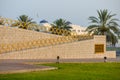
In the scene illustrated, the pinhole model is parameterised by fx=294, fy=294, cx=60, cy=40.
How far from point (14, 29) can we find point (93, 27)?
44.9 ft

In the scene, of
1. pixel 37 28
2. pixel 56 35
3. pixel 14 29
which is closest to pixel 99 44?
pixel 56 35

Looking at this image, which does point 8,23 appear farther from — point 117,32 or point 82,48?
point 117,32

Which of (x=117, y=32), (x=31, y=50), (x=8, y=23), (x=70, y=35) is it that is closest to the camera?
(x=31, y=50)

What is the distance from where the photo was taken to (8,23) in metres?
34.9

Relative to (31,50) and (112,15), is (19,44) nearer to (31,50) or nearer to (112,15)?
(31,50)

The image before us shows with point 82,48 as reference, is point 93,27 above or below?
above

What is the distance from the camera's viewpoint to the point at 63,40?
3550cm

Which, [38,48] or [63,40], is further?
[63,40]

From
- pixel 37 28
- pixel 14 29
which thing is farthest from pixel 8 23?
pixel 37 28

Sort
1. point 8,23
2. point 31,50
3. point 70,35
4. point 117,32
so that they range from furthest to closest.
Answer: point 117,32, point 70,35, point 8,23, point 31,50

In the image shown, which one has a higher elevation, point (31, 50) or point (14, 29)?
point (14, 29)

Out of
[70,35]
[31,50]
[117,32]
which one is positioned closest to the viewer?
[31,50]

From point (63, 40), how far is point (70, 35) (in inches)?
113

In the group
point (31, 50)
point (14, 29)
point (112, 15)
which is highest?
point (112, 15)
